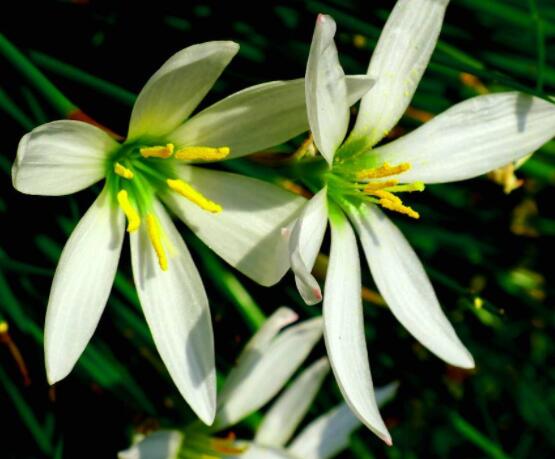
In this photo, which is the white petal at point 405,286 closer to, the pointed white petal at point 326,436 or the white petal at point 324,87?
the white petal at point 324,87

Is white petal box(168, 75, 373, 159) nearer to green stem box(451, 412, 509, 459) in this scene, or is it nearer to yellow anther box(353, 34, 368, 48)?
yellow anther box(353, 34, 368, 48)

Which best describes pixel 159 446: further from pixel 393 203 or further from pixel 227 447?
pixel 393 203

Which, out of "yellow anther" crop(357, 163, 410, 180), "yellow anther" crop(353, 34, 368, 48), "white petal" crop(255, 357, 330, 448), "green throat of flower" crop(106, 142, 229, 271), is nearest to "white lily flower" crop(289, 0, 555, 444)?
"yellow anther" crop(357, 163, 410, 180)

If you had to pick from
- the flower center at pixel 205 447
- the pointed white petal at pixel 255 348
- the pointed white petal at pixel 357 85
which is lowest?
the flower center at pixel 205 447

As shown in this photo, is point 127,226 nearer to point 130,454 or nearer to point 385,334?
point 130,454

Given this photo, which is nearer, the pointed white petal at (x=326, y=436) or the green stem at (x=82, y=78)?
the green stem at (x=82, y=78)

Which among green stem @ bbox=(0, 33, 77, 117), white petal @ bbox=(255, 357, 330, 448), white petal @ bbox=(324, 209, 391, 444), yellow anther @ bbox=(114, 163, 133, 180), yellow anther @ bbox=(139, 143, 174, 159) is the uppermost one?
green stem @ bbox=(0, 33, 77, 117)

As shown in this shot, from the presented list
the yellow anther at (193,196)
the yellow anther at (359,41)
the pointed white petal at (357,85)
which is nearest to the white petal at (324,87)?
the pointed white petal at (357,85)

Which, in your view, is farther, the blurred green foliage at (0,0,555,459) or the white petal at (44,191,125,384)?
the blurred green foliage at (0,0,555,459)
